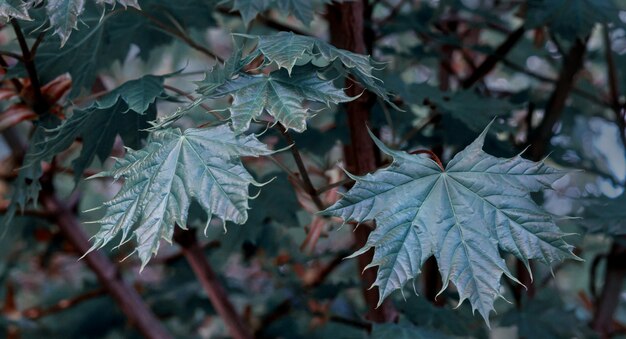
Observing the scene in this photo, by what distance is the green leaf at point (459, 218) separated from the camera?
0.59 meters

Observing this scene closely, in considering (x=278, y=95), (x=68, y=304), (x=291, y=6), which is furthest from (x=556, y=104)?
(x=68, y=304)

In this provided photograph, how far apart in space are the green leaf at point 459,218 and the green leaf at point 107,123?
22 centimetres

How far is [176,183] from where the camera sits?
1.92ft

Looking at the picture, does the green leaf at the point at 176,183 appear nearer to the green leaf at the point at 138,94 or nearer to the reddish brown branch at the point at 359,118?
the green leaf at the point at 138,94

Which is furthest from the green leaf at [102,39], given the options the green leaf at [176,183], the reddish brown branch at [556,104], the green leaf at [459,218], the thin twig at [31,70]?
the reddish brown branch at [556,104]

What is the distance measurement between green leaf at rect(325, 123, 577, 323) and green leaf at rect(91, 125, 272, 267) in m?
0.08

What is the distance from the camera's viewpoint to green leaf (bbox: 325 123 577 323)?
59cm

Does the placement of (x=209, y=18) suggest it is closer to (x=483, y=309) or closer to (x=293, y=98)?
(x=293, y=98)

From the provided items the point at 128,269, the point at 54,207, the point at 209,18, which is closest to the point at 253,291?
the point at 128,269

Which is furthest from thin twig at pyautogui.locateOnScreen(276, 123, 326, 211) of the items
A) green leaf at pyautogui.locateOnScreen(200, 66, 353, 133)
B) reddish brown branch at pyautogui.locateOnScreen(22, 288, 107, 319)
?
reddish brown branch at pyautogui.locateOnScreen(22, 288, 107, 319)

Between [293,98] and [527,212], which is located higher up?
[293,98]

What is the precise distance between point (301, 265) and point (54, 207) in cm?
40

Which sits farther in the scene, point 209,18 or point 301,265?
point 301,265

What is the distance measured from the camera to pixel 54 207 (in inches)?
44.6
